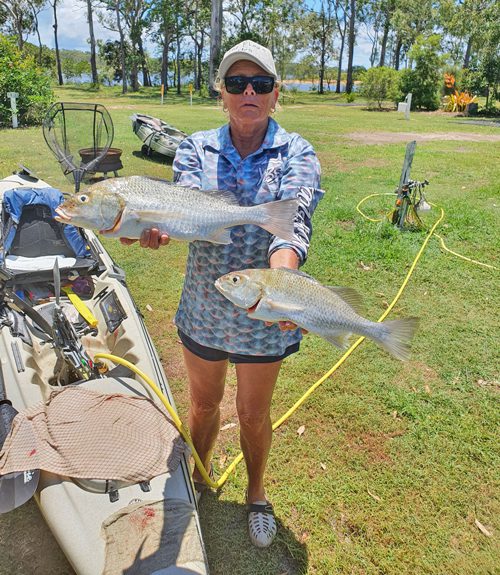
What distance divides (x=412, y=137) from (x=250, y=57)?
67.0 ft

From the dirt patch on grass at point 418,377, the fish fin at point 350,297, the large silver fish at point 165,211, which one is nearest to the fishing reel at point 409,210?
the dirt patch on grass at point 418,377

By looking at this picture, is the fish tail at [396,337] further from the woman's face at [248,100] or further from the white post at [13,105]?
the white post at [13,105]

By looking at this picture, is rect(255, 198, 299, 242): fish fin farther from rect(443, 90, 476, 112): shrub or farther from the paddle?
rect(443, 90, 476, 112): shrub

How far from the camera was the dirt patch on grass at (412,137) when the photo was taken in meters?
19.5

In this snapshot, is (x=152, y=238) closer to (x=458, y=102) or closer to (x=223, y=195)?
(x=223, y=195)

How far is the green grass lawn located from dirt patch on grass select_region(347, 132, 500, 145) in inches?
440

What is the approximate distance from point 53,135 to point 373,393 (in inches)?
221

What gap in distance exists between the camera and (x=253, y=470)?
124 inches

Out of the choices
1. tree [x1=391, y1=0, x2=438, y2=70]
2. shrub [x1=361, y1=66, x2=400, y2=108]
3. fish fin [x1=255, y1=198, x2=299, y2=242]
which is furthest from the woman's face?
tree [x1=391, y1=0, x2=438, y2=70]

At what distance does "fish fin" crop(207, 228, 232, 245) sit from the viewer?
236 cm

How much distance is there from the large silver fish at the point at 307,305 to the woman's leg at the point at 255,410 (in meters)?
0.57

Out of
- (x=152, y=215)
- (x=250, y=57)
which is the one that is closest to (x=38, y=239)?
(x=152, y=215)

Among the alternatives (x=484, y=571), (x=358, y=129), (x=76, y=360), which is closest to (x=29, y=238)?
(x=76, y=360)

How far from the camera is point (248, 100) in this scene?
96.4 inches
